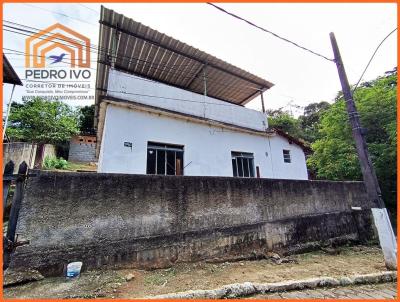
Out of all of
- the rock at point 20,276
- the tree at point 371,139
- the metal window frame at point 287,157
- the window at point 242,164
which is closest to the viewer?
the rock at point 20,276

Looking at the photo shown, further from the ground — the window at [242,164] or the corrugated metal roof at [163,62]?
the corrugated metal roof at [163,62]

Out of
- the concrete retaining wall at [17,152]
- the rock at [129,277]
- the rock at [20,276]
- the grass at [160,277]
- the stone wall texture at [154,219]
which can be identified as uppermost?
the concrete retaining wall at [17,152]

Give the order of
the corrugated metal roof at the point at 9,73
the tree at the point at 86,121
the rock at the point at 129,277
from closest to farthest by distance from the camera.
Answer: the rock at the point at 129,277 < the corrugated metal roof at the point at 9,73 < the tree at the point at 86,121

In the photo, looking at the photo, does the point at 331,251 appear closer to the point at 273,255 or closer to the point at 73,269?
the point at 273,255

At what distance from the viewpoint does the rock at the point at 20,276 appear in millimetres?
3438

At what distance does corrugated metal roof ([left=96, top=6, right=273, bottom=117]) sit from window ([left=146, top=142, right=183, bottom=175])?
3010 millimetres

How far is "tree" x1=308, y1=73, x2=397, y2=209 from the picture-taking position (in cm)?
1132

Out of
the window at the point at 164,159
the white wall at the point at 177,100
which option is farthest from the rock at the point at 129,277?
the white wall at the point at 177,100

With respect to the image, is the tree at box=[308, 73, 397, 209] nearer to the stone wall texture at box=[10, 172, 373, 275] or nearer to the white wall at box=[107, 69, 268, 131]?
the white wall at box=[107, 69, 268, 131]

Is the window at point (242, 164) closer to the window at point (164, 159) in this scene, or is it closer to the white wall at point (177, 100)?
the white wall at point (177, 100)

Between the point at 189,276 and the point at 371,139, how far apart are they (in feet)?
42.9

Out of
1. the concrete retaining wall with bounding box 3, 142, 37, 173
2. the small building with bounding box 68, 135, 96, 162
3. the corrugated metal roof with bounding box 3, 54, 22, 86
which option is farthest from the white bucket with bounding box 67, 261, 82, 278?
the small building with bounding box 68, 135, 96, 162

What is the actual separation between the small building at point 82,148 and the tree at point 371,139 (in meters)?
18.4

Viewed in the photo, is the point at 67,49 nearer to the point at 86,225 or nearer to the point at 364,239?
the point at 86,225
